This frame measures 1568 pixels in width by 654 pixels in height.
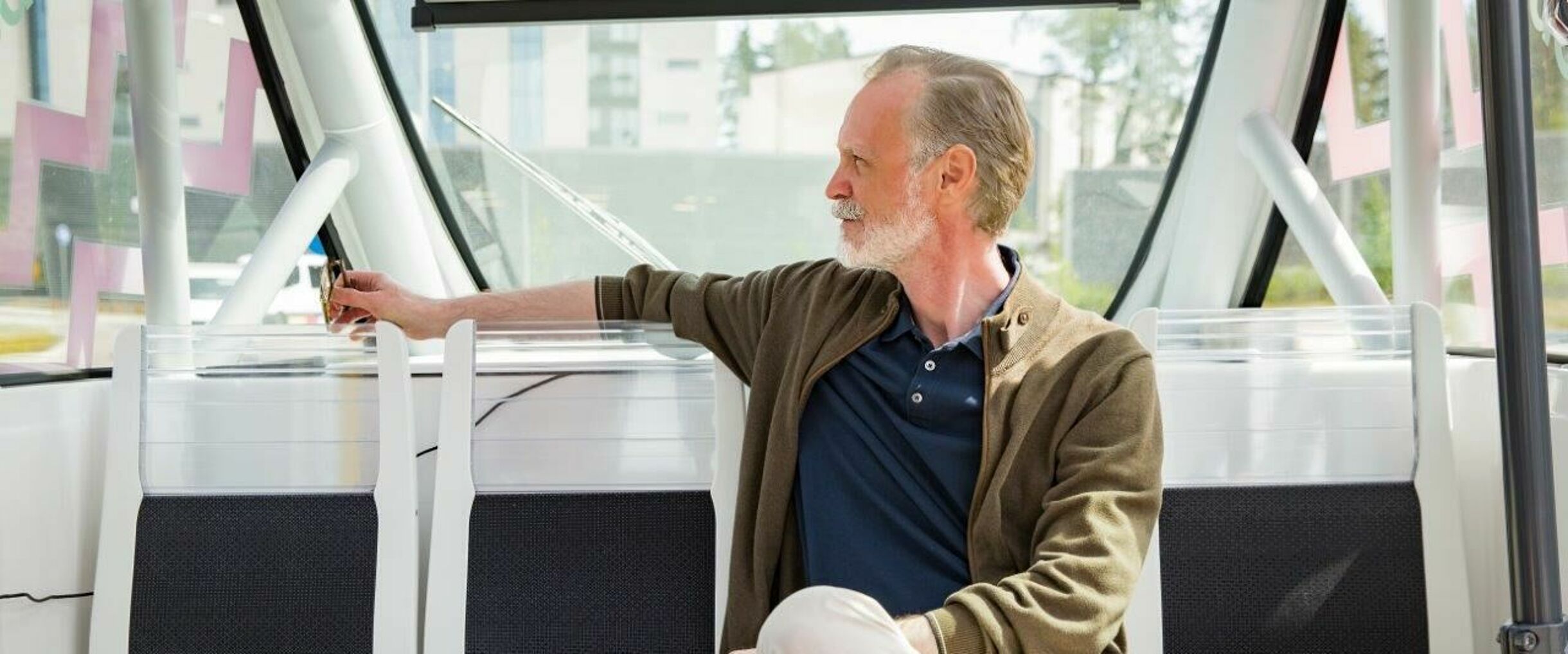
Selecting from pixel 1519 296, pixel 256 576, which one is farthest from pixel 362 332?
pixel 1519 296

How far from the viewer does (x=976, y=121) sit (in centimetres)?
182

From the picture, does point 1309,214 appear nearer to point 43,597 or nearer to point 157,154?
point 157,154

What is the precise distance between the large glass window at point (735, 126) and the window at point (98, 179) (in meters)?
0.49

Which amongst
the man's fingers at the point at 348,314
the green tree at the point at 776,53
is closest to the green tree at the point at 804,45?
the green tree at the point at 776,53

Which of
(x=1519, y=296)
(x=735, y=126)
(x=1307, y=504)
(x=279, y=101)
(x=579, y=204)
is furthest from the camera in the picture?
(x=579, y=204)

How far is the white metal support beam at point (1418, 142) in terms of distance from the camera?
9.51 feet

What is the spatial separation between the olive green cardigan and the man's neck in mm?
52

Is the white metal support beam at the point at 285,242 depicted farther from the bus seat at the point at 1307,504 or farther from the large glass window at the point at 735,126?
the bus seat at the point at 1307,504

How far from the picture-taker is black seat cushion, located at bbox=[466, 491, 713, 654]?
7.18 ft

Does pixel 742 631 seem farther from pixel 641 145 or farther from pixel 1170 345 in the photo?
pixel 641 145

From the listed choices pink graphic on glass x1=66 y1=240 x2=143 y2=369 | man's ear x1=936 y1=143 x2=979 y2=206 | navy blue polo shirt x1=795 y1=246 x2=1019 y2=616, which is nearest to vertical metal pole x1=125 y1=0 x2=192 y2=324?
pink graphic on glass x1=66 y1=240 x2=143 y2=369

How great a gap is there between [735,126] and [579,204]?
52 centimetres

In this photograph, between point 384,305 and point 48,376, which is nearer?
point 384,305

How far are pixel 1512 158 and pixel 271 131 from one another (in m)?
3.32
